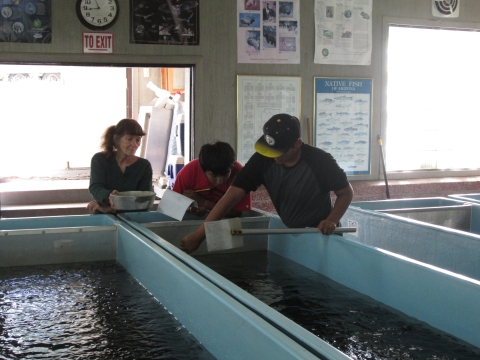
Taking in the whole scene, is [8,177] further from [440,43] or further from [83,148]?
[440,43]

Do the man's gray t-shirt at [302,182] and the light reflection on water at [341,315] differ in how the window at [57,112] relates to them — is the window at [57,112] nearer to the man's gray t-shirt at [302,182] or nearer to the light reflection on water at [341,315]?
the man's gray t-shirt at [302,182]

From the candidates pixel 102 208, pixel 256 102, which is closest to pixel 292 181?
pixel 102 208

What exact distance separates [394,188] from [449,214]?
5.76 ft

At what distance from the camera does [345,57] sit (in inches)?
221

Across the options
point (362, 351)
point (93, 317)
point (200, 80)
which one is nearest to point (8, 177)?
point (200, 80)

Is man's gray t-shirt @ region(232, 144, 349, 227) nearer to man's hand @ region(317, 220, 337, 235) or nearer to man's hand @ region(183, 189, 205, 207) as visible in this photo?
man's hand @ region(317, 220, 337, 235)

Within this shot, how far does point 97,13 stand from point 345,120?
2.57 metres

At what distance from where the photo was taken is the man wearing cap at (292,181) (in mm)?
2777

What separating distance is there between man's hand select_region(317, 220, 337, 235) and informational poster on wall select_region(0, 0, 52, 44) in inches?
122

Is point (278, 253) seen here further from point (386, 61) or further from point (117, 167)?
point (386, 61)

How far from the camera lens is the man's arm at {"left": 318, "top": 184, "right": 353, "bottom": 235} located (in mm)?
2668

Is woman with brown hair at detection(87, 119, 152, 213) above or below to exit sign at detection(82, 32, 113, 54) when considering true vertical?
below

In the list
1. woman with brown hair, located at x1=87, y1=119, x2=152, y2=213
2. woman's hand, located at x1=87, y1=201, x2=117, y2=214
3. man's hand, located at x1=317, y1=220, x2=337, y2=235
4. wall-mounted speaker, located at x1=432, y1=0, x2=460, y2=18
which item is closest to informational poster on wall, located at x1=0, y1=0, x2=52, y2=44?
woman with brown hair, located at x1=87, y1=119, x2=152, y2=213

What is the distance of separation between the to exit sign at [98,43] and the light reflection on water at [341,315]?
8.50ft
